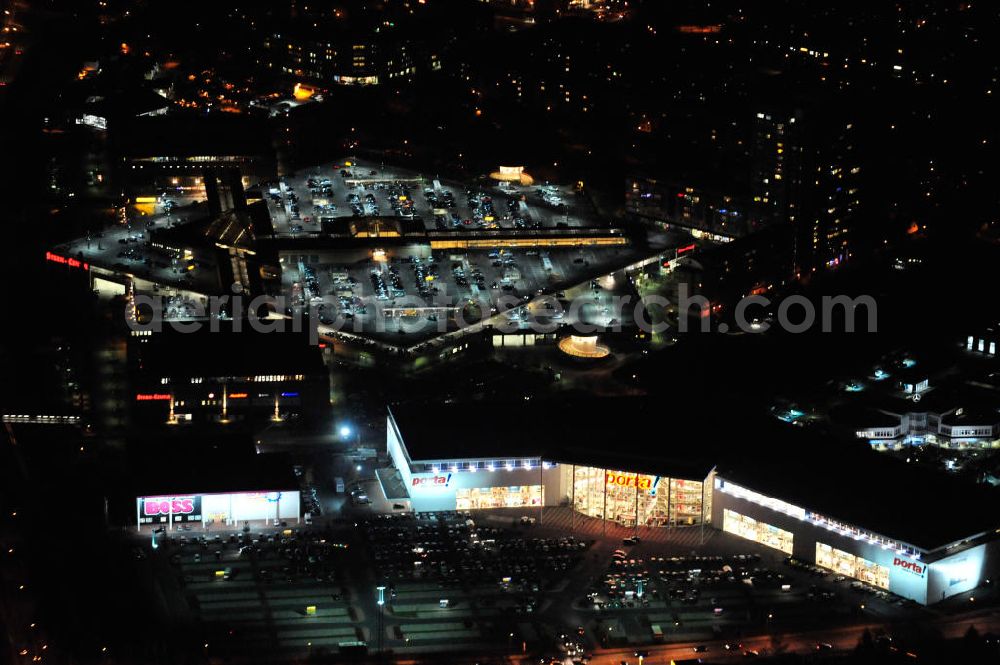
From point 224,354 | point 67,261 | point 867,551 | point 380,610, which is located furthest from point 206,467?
point 67,261

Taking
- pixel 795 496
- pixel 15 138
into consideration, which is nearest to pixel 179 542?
pixel 795 496

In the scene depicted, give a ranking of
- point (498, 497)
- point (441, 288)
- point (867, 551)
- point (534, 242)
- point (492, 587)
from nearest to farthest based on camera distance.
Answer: point (492, 587)
point (867, 551)
point (498, 497)
point (441, 288)
point (534, 242)

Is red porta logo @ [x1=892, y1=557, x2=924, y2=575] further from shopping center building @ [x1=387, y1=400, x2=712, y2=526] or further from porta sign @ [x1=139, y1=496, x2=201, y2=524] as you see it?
porta sign @ [x1=139, y1=496, x2=201, y2=524]

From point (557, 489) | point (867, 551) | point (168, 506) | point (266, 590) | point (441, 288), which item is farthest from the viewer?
point (441, 288)

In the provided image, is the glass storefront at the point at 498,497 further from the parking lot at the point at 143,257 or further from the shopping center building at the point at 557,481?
the parking lot at the point at 143,257

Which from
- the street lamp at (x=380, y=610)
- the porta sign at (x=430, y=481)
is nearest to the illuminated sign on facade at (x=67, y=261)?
the porta sign at (x=430, y=481)

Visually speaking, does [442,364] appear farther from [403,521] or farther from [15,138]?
[15,138]

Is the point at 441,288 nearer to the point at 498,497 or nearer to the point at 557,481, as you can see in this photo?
the point at 498,497
